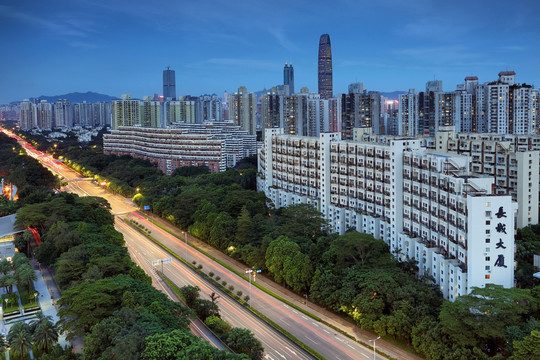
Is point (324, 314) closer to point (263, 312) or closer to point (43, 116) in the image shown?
point (263, 312)

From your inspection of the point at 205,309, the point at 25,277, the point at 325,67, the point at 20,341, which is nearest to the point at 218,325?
the point at 205,309

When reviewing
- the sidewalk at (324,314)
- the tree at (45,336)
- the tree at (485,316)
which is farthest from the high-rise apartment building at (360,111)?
the tree at (45,336)

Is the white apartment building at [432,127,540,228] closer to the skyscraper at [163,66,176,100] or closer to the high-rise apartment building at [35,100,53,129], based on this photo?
the high-rise apartment building at [35,100,53,129]

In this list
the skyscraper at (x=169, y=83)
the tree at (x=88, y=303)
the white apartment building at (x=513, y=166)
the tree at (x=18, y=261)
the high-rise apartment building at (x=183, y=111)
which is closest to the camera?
the tree at (x=88, y=303)

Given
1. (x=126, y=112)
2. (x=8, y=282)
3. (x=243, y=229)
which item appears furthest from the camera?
(x=126, y=112)

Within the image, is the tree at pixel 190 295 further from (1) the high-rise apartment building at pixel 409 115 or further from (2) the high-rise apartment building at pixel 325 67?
(2) the high-rise apartment building at pixel 325 67

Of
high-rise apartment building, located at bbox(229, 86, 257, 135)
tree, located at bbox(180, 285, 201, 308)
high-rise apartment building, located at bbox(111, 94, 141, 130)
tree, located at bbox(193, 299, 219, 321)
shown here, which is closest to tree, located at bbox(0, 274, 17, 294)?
tree, located at bbox(180, 285, 201, 308)

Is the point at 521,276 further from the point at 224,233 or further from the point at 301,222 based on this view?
the point at 224,233
